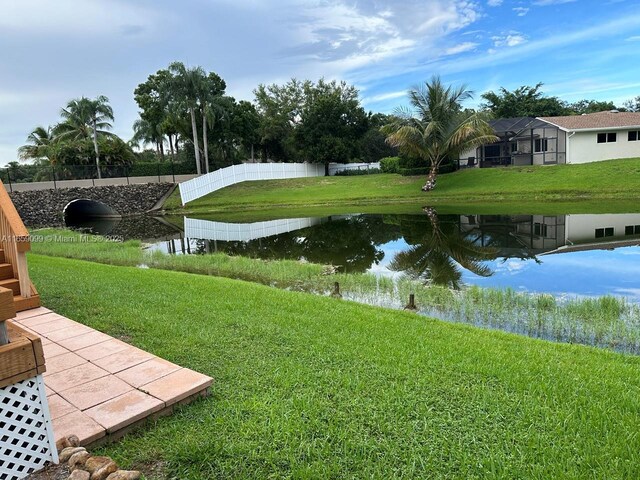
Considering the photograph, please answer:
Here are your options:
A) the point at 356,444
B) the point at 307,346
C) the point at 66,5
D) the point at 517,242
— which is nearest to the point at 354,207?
the point at 517,242

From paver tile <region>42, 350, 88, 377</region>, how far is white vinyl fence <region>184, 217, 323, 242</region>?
42.8 ft

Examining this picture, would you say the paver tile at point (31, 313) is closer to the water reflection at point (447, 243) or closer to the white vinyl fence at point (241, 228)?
the water reflection at point (447, 243)

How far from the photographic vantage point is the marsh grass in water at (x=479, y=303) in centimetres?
595

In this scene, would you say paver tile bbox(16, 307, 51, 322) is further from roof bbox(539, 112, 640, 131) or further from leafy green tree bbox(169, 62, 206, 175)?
roof bbox(539, 112, 640, 131)

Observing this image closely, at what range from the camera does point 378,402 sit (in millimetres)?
3268

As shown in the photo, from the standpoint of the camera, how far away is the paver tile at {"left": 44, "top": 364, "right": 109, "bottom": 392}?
139 inches

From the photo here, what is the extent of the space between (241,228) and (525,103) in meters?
38.2

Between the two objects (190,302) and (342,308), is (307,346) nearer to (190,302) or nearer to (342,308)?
(342,308)

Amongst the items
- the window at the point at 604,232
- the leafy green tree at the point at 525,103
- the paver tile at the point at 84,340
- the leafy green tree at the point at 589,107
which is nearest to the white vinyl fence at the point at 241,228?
the window at the point at 604,232

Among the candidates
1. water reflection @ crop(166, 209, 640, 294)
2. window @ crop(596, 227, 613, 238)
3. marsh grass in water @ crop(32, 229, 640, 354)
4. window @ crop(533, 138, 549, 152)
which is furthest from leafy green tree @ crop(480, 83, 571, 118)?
marsh grass in water @ crop(32, 229, 640, 354)

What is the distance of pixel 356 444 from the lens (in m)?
2.77

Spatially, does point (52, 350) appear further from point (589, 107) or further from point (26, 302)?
point (589, 107)

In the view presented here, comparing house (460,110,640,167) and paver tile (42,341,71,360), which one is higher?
house (460,110,640,167)

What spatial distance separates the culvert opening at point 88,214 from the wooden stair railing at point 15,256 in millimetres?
24117
